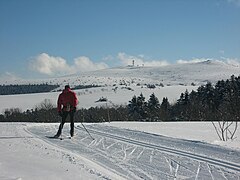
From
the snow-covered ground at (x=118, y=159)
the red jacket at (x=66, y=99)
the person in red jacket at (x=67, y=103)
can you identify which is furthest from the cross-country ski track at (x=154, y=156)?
the red jacket at (x=66, y=99)

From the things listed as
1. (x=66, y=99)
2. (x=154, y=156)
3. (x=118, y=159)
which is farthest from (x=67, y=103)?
(x=154, y=156)

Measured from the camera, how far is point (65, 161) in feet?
27.9

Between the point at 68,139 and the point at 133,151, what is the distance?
349 centimetres

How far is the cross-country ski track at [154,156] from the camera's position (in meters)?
7.84

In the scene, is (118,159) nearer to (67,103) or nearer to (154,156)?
(154,156)

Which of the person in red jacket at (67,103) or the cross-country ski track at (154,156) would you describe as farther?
the person in red jacket at (67,103)

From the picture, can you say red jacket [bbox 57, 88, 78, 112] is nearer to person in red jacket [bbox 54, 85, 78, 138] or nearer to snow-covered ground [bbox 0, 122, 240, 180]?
person in red jacket [bbox 54, 85, 78, 138]

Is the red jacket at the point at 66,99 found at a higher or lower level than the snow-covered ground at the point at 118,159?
higher

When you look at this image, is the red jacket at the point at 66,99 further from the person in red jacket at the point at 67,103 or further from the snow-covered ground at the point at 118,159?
the snow-covered ground at the point at 118,159

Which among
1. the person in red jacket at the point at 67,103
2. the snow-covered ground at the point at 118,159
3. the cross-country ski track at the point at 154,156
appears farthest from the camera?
the person in red jacket at the point at 67,103

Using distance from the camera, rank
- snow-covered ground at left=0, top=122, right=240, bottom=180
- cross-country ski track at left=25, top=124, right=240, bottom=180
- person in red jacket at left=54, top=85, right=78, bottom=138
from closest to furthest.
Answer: snow-covered ground at left=0, top=122, right=240, bottom=180, cross-country ski track at left=25, top=124, right=240, bottom=180, person in red jacket at left=54, top=85, right=78, bottom=138

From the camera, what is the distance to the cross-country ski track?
7840mm

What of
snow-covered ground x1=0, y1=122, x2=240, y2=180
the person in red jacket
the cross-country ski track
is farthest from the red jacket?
snow-covered ground x1=0, y1=122, x2=240, y2=180

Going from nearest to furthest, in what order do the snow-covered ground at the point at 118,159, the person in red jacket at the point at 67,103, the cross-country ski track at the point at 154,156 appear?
the snow-covered ground at the point at 118,159, the cross-country ski track at the point at 154,156, the person in red jacket at the point at 67,103
